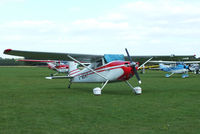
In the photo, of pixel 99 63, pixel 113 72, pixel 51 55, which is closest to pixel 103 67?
pixel 99 63

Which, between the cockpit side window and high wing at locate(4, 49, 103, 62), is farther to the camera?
the cockpit side window

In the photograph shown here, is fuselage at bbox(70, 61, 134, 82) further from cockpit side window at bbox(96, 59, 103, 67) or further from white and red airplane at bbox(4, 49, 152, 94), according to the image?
cockpit side window at bbox(96, 59, 103, 67)

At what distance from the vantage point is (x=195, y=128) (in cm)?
504

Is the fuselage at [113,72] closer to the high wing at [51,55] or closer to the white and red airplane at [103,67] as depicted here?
the white and red airplane at [103,67]

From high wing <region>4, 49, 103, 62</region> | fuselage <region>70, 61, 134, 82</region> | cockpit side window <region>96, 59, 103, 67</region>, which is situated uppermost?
high wing <region>4, 49, 103, 62</region>

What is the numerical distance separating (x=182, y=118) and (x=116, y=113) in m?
1.63

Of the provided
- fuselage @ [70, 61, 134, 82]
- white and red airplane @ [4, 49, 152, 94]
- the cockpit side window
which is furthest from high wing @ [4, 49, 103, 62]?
fuselage @ [70, 61, 134, 82]

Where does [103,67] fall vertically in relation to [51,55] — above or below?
below

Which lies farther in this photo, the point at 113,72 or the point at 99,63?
the point at 99,63

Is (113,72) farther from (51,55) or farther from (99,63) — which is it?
(51,55)

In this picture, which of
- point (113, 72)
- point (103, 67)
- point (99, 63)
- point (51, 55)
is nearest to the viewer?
point (113, 72)

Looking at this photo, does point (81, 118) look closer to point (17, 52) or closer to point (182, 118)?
point (182, 118)

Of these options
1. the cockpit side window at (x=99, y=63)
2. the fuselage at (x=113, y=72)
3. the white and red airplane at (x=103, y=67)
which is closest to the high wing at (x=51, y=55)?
the white and red airplane at (x=103, y=67)

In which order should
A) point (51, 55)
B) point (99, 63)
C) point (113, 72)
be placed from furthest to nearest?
point (51, 55) → point (99, 63) → point (113, 72)
